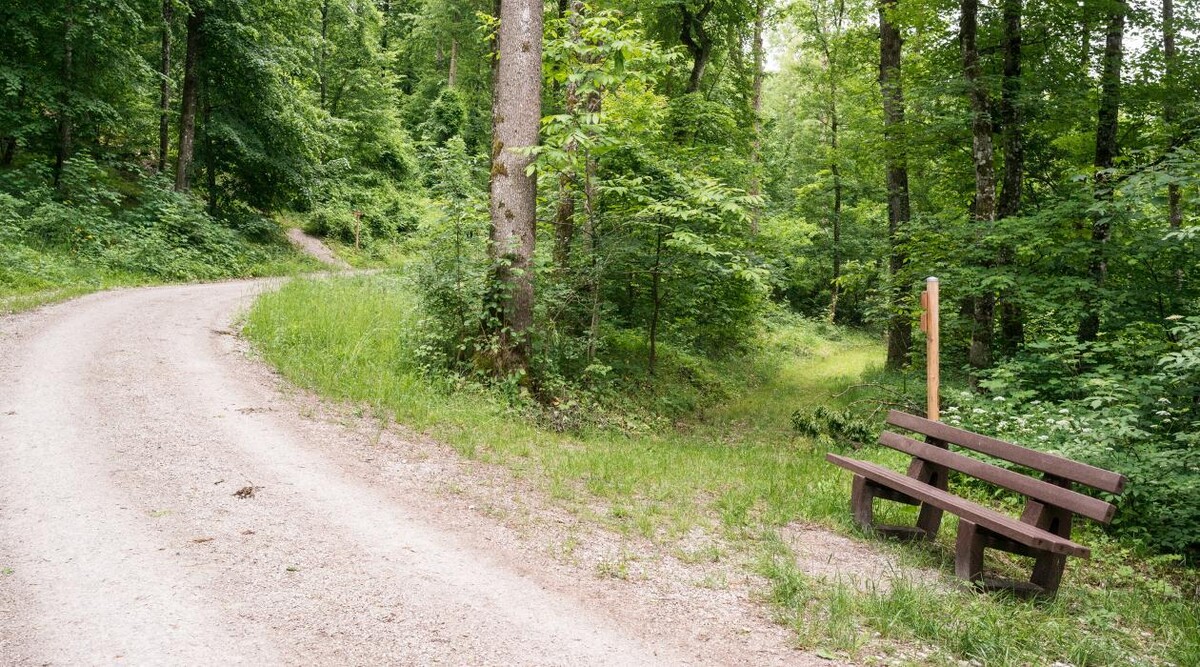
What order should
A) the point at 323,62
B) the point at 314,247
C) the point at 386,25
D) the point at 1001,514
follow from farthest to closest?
the point at 386,25
the point at 323,62
the point at 314,247
the point at 1001,514

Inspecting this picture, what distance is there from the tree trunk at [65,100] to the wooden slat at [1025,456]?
1926 centimetres

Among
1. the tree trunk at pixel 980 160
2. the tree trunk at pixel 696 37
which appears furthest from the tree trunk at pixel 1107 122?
the tree trunk at pixel 696 37

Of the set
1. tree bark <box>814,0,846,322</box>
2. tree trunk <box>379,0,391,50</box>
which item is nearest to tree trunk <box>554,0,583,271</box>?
A: tree bark <box>814,0,846,322</box>

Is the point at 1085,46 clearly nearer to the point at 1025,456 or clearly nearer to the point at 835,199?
the point at 1025,456

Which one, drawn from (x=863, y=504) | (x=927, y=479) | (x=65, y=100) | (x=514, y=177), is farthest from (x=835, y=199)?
(x=65, y=100)

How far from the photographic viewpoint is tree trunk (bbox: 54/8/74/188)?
15.1 meters

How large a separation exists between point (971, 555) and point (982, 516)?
0.31 metres

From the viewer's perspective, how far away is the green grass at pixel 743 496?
359 cm

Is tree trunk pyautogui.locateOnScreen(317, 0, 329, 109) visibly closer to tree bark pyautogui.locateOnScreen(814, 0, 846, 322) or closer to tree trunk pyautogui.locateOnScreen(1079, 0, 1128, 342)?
tree bark pyautogui.locateOnScreen(814, 0, 846, 322)

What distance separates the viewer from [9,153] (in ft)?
54.6

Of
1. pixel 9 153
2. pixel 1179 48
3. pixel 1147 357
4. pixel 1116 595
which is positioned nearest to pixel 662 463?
pixel 1116 595

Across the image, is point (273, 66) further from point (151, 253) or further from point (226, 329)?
point (226, 329)

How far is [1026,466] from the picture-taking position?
4.46 meters

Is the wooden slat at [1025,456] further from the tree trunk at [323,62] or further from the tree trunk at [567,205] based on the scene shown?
the tree trunk at [323,62]
